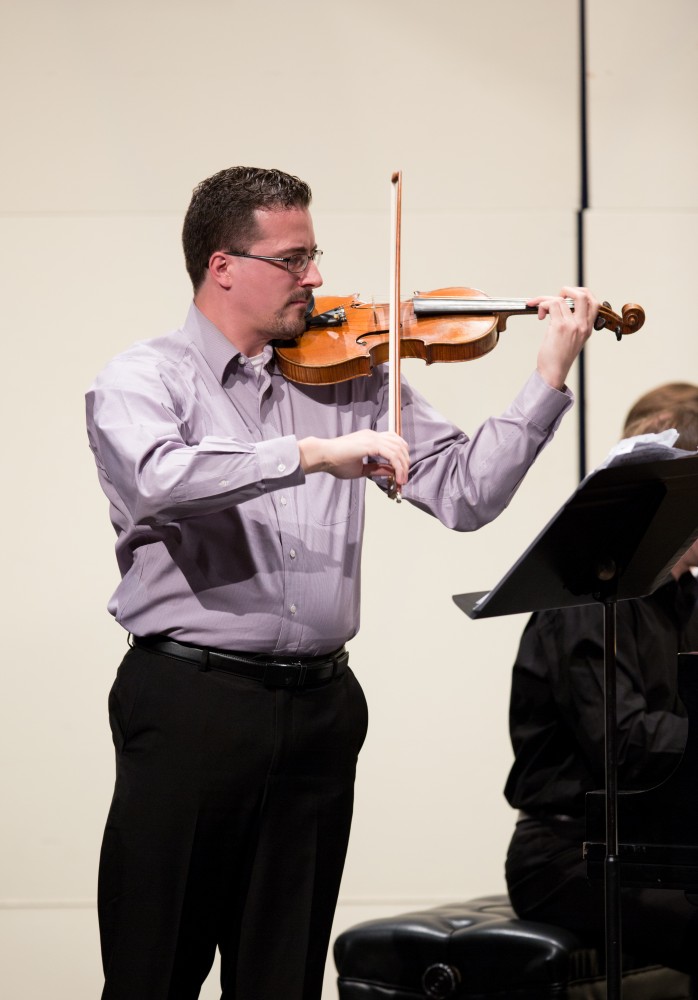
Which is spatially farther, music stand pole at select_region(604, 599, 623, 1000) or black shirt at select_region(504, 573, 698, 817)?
black shirt at select_region(504, 573, 698, 817)

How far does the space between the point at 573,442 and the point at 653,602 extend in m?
1.06

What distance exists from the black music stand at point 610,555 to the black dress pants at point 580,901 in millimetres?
450

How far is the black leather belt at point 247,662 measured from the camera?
1.70 meters

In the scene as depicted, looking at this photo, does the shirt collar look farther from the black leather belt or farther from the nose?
the black leather belt

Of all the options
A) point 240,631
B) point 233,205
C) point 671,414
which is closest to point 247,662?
point 240,631

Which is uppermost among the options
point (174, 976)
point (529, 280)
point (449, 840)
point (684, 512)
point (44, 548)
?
point (529, 280)

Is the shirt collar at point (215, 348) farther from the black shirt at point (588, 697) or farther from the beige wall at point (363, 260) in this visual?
the beige wall at point (363, 260)

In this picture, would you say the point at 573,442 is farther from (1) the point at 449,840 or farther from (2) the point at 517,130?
(1) the point at 449,840

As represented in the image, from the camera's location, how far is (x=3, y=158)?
10.3 ft

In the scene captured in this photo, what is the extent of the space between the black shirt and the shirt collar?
2.65 feet

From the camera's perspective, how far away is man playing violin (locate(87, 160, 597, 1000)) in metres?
1.67

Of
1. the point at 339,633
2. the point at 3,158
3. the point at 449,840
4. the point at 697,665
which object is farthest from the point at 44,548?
the point at 697,665

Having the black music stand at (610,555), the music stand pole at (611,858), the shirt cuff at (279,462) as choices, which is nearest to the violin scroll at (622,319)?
the black music stand at (610,555)

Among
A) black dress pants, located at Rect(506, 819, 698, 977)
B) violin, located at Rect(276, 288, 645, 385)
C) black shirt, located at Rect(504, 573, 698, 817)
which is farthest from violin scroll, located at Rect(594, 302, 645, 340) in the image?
black dress pants, located at Rect(506, 819, 698, 977)
